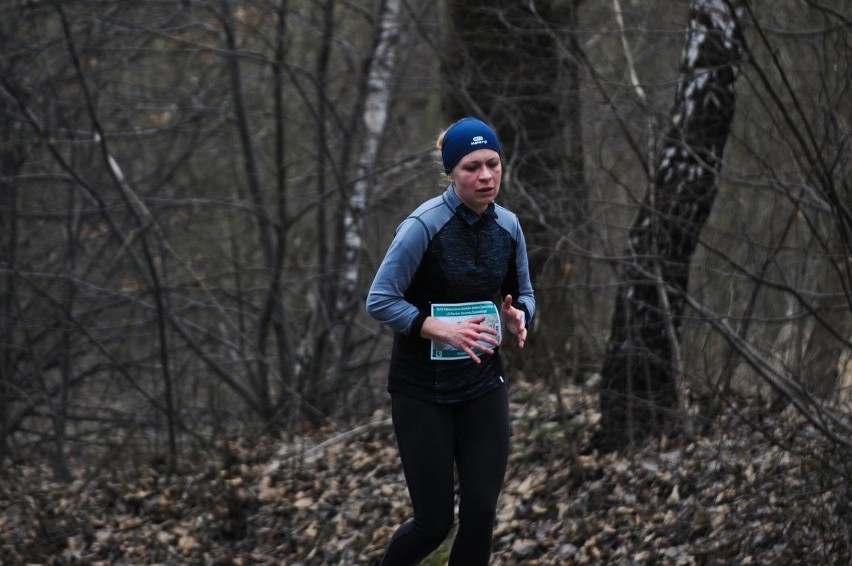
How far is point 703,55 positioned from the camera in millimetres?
7398

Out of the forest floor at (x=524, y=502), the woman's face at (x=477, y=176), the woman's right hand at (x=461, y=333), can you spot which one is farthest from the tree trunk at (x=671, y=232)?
the woman's right hand at (x=461, y=333)

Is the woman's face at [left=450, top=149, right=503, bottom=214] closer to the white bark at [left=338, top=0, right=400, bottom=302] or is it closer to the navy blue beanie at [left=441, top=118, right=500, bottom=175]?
the navy blue beanie at [left=441, top=118, right=500, bottom=175]

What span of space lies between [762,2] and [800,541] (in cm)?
345

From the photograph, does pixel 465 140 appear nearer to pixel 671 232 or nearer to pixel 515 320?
pixel 515 320

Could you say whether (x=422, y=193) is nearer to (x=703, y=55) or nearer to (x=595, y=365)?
(x=595, y=365)

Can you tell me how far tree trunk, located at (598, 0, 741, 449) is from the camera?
7.33 m

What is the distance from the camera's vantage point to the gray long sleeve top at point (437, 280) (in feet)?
15.3

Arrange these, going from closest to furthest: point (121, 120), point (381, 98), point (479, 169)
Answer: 1. point (479, 169)
2. point (381, 98)
3. point (121, 120)

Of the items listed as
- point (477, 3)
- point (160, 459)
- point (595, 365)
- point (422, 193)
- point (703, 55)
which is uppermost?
point (477, 3)

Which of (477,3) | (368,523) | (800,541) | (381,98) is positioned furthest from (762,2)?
(381,98)

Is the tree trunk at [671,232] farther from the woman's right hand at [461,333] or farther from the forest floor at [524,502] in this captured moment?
the woman's right hand at [461,333]

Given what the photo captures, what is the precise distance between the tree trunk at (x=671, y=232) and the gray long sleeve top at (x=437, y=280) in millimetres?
2568

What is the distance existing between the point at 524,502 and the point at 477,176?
3.41m

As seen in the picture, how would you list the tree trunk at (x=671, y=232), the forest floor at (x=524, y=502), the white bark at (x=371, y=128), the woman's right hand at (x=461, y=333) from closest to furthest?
the woman's right hand at (x=461, y=333) → the forest floor at (x=524, y=502) → the tree trunk at (x=671, y=232) → the white bark at (x=371, y=128)
